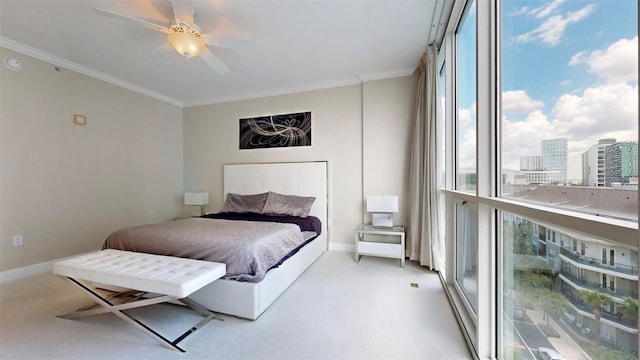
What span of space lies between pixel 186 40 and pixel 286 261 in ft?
7.25

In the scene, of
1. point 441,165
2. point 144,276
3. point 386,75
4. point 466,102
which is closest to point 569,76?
point 466,102

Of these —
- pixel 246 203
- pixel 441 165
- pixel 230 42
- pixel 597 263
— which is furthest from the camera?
pixel 246 203

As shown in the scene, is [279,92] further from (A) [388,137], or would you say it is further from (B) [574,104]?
(B) [574,104]

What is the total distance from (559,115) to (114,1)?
312 cm

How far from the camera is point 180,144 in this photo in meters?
4.66

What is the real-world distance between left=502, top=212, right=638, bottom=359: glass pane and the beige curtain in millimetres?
1411

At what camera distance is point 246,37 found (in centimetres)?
256

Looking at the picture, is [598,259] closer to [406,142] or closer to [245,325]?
[245,325]

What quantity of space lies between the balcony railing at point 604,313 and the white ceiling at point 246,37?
7.58ft

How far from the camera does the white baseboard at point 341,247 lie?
11.8 ft

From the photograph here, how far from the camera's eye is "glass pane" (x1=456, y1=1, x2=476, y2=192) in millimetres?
1887

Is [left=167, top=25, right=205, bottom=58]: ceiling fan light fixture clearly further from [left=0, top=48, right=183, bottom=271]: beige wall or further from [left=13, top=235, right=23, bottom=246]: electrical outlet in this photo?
[left=13, top=235, right=23, bottom=246]: electrical outlet

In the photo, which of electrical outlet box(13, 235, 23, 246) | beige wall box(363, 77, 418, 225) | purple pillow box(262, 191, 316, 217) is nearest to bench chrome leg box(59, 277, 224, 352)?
electrical outlet box(13, 235, 23, 246)

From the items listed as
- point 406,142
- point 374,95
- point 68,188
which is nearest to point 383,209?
point 406,142
